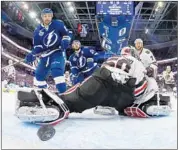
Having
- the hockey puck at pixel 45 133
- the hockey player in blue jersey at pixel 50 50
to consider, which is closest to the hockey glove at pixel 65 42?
the hockey player in blue jersey at pixel 50 50

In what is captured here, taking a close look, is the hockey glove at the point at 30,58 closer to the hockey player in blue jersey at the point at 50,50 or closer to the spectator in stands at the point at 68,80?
the hockey player in blue jersey at the point at 50,50

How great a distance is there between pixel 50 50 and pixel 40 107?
0.27 metres

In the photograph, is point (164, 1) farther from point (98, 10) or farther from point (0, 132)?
point (0, 132)

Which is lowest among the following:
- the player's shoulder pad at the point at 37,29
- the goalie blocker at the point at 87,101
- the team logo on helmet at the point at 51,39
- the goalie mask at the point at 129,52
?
the goalie blocker at the point at 87,101

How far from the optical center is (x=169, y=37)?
1.60 metres

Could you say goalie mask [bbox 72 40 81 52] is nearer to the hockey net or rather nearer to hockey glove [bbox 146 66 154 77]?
the hockey net

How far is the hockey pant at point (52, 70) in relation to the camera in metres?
1.57

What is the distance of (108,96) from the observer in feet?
5.16

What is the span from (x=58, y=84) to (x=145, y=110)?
426 millimetres

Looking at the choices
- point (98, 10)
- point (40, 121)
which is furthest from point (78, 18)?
point (40, 121)

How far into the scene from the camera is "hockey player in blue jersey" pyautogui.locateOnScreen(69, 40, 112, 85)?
1.60 m

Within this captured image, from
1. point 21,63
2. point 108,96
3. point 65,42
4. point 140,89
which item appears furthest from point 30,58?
point 140,89

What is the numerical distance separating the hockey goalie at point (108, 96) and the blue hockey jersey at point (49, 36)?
7.9 inches

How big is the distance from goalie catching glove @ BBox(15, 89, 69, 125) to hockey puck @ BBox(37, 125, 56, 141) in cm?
3
